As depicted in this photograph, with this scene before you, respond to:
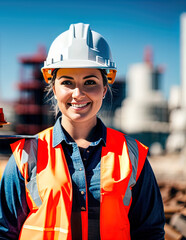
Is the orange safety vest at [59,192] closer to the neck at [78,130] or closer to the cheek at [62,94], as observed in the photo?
the neck at [78,130]

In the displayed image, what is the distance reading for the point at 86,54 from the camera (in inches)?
63.7

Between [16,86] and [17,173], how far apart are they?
68.0ft

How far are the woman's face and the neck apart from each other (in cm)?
9

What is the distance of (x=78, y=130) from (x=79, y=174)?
31 centimetres

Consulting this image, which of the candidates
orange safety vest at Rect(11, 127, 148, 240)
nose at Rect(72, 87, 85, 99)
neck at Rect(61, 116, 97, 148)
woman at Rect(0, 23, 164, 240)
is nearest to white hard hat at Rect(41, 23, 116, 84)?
woman at Rect(0, 23, 164, 240)

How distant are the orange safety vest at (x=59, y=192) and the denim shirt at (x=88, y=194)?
0.11 feet

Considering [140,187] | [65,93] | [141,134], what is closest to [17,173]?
[65,93]

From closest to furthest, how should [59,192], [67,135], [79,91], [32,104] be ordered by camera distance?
[59,192], [79,91], [67,135], [32,104]

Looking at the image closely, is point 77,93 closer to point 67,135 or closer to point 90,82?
point 90,82

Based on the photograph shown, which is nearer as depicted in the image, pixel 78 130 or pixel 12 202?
pixel 12 202

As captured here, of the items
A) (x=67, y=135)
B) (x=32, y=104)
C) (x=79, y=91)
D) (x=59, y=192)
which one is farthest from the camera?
(x=32, y=104)

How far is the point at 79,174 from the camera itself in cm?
151

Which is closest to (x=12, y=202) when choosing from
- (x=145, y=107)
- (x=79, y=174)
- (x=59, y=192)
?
(x=59, y=192)

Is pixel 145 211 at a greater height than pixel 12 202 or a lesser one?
lesser
